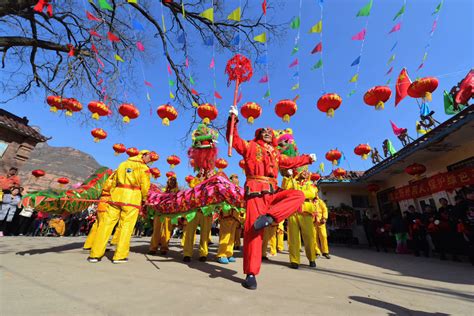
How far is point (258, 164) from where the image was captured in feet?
9.53

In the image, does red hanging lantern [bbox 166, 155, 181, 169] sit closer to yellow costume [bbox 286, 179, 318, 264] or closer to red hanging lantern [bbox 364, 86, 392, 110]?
yellow costume [bbox 286, 179, 318, 264]

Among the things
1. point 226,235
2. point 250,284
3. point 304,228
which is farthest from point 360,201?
point 250,284

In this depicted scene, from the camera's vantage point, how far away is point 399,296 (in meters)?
2.21

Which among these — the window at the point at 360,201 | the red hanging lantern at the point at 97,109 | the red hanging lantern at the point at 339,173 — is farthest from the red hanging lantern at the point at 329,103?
the window at the point at 360,201

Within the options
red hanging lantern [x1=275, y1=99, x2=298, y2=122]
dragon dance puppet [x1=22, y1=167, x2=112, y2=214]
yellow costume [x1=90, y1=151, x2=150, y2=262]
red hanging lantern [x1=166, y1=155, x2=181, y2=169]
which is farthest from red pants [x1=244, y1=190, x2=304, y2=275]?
red hanging lantern [x1=166, y1=155, x2=181, y2=169]

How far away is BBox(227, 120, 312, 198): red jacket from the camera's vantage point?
2.80m

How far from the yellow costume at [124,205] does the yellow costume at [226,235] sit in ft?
4.93

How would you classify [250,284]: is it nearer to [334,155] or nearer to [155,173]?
[334,155]

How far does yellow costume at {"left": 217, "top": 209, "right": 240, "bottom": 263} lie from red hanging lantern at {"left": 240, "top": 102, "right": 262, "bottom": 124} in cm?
242

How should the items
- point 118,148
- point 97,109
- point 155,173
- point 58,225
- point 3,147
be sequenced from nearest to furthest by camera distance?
point 97,109 < point 58,225 < point 118,148 < point 3,147 < point 155,173

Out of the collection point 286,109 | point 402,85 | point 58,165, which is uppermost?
point 58,165

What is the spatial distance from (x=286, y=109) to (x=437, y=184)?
20.4 ft

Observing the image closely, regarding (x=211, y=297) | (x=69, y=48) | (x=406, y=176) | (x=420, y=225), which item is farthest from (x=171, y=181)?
(x=406, y=176)

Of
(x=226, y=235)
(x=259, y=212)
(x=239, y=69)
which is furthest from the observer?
(x=226, y=235)
